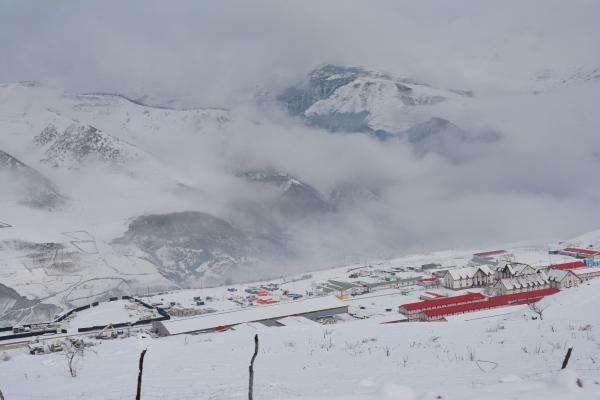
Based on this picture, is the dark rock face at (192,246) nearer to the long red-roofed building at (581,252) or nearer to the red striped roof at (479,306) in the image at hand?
the long red-roofed building at (581,252)

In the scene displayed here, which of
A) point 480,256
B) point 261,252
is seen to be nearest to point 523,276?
point 480,256

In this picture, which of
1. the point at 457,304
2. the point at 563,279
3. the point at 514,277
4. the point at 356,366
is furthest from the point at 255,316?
the point at 356,366

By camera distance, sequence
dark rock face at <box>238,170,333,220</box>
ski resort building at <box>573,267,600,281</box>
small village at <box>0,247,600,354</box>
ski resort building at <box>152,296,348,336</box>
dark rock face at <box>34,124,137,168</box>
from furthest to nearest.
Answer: dark rock face at <box>238,170,333,220</box> → dark rock face at <box>34,124,137,168</box> → ski resort building at <box>573,267,600,281</box> → ski resort building at <box>152,296,348,336</box> → small village at <box>0,247,600,354</box>

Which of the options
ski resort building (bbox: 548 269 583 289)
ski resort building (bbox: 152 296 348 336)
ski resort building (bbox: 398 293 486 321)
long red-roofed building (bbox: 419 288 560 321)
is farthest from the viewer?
ski resort building (bbox: 548 269 583 289)

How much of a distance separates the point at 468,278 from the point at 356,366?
52.3 meters

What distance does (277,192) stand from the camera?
16012cm

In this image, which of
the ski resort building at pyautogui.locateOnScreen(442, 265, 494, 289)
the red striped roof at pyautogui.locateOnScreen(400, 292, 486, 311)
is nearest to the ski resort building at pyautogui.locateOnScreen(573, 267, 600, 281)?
the ski resort building at pyautogui.locateOnScreen(442, 265, 494, 289)

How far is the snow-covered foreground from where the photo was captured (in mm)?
5703

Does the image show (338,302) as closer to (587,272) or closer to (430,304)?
(430,304)

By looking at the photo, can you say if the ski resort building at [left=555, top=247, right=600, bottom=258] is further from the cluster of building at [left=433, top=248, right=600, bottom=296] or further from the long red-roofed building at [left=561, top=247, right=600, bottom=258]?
the cluster of building at [left=433, top=248, right=600, bottom=296]

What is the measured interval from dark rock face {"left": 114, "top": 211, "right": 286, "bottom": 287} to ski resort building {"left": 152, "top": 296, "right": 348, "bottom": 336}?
58618 mm

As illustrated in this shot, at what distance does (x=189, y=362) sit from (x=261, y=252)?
117798 millimetres

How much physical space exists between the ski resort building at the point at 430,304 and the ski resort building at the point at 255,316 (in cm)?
679

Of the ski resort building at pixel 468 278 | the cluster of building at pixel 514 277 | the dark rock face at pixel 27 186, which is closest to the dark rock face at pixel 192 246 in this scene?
the dark rock face at pixel 27 186
